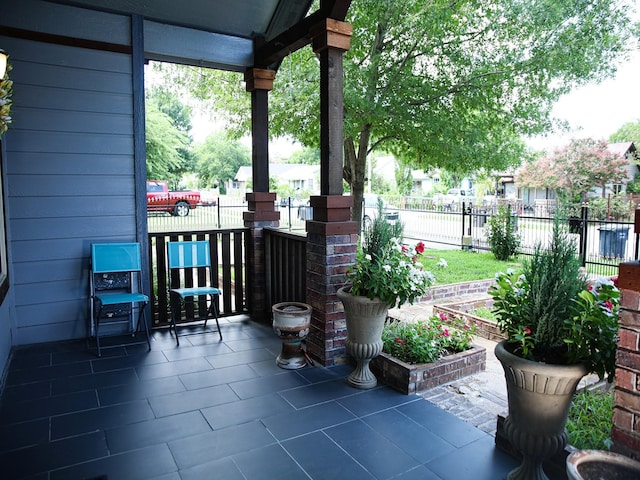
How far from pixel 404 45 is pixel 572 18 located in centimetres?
210

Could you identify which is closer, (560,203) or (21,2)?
(560,203)

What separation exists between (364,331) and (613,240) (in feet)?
18.3

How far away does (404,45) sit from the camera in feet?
20.2

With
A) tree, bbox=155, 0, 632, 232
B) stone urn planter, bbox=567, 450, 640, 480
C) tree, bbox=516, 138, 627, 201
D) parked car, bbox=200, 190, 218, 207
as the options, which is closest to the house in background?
parked car, bbox=200, 190, 218, 207

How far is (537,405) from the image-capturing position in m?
1.85

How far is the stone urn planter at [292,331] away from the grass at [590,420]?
169cm

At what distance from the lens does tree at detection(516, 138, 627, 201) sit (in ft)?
48.1

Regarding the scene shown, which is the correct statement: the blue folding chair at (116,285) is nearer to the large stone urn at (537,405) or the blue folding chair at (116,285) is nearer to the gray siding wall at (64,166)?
the gray siding wall at (64,166)

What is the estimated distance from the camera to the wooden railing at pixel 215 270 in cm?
433

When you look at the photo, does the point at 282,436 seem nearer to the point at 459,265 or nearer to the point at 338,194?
the point at 338,194

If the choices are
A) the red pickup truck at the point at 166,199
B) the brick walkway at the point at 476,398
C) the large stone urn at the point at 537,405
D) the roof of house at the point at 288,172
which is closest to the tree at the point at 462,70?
the brick walkway at the point at 476,398

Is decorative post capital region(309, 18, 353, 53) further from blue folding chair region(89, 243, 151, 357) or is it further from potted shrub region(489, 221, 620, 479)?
blue folding chair region(89, 243, 151, 357)

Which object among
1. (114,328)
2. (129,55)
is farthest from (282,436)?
(129,55)

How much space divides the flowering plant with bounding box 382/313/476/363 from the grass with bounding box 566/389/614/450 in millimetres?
865
